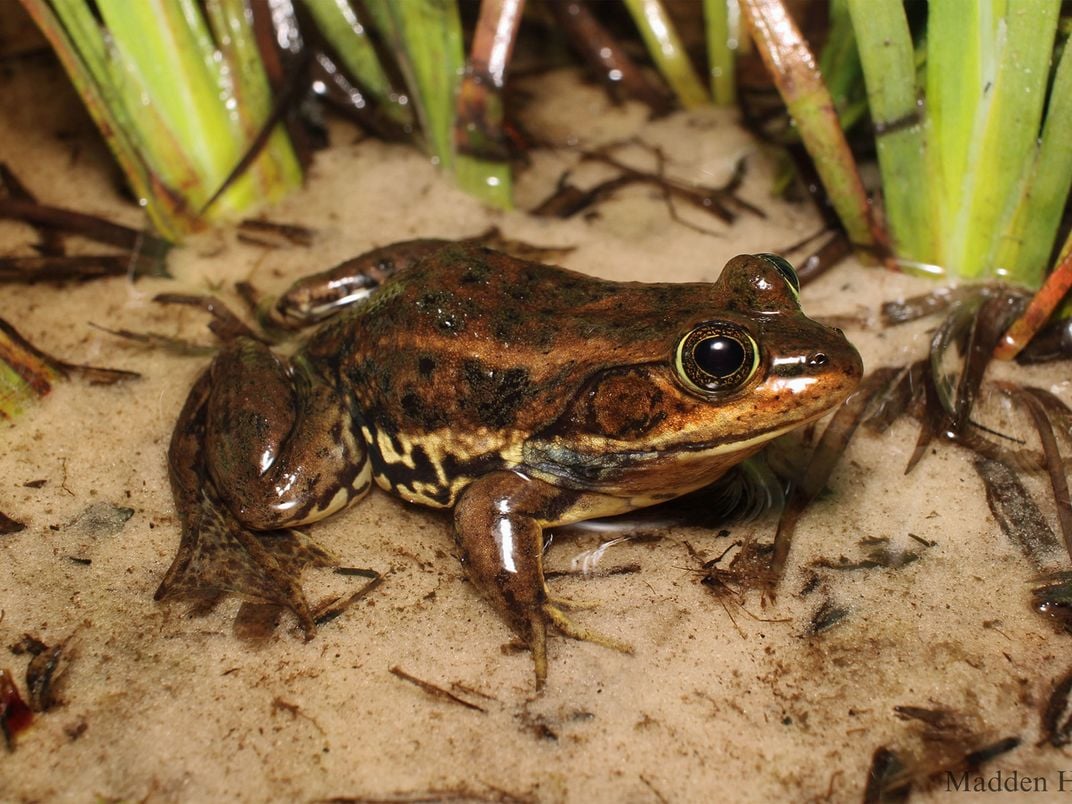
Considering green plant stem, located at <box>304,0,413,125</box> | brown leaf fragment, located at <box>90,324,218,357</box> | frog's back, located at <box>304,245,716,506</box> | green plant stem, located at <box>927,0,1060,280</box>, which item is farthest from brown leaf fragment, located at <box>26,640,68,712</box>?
green plant stem, located at <box>927,0,1060,280</box>

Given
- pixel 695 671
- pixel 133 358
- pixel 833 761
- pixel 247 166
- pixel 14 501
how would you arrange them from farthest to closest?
1. pixel 247 166
2. pixel 133 358
3. pixel 14 501
4. pixel 695 671
5. pixel 833 761

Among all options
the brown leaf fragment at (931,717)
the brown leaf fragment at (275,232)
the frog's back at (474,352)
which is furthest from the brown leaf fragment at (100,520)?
the brown leaf fragment at (931,717)

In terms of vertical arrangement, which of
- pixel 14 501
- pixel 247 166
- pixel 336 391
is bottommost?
pixel 14 501

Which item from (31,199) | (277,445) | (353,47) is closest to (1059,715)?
(277,445)

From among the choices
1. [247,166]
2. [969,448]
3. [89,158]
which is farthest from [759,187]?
[89,158]

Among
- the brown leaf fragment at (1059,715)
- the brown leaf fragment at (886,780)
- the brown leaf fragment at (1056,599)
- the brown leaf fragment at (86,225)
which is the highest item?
the brown leaf fragment at (86,225)

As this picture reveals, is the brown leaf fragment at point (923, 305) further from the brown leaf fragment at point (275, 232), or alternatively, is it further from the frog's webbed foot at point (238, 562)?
the brown leaf fragment at point (275, 232)

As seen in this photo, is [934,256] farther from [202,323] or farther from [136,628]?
[136,628]
